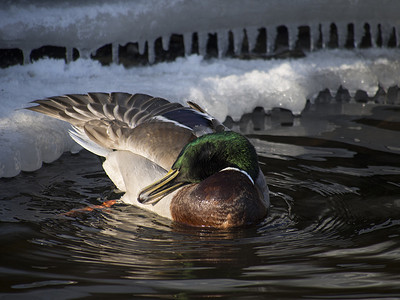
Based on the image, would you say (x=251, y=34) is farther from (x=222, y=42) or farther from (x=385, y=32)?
(x=385, y=32)

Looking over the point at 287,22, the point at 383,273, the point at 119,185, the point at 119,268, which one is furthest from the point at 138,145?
the point at 287,22

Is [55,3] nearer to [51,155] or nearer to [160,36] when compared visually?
[160,36]

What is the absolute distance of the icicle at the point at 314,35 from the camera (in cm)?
753

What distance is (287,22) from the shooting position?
24.4 feet

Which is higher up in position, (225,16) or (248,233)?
(225,16)

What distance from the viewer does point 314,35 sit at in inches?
299

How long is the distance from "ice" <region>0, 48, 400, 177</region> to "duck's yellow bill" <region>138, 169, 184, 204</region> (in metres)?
1.29

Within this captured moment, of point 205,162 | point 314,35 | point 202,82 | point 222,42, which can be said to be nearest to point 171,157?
point 205,162

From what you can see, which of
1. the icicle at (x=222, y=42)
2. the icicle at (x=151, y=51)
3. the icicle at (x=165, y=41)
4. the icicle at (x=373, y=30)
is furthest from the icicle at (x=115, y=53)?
the icicle at (x=373, y=30)

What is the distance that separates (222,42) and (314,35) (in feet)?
3.45

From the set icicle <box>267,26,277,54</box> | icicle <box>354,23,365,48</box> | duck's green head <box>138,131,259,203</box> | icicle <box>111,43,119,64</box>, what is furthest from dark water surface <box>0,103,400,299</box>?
icicle <box>354,23,365,48</box>

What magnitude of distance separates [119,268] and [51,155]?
2.13 metres

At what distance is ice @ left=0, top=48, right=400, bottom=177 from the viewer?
5.56 m

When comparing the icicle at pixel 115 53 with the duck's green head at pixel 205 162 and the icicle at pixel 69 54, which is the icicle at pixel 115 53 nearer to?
the icicle at pixel 69 54
